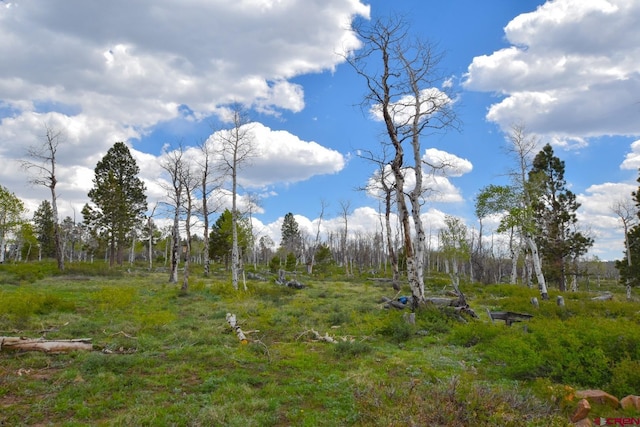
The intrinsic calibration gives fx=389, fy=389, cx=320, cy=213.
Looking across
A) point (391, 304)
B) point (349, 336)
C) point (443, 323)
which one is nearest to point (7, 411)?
point (349, 336)

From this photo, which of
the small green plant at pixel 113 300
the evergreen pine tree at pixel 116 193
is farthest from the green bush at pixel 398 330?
the evergreen pine tree at pixel 116 193

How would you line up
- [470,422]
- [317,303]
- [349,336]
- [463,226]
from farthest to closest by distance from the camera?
1. [463,226]
2. [317,303]
3. [349,336]
4. [470,422]

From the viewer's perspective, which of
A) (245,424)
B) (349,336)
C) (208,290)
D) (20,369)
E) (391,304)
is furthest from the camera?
(208,290)

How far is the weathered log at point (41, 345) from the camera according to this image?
32.6 feet

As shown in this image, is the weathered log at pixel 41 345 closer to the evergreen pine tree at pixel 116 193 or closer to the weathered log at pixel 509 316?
the weathered log at pixel 509 316

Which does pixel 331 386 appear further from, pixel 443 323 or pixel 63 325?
pixel 63 325

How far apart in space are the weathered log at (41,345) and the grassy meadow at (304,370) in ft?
0.86

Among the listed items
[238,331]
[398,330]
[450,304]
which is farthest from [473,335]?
[238,331]

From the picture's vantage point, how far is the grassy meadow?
6281 millimetres

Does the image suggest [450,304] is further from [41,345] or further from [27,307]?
[27,307]

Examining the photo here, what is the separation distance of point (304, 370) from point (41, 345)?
6.95m

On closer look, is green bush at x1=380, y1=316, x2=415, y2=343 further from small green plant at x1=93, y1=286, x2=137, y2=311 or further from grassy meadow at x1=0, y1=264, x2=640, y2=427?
small green plant at x1=93, y1=286, x2=137, y2=311

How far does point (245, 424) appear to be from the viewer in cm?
612

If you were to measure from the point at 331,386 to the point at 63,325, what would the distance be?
10.4 meters
